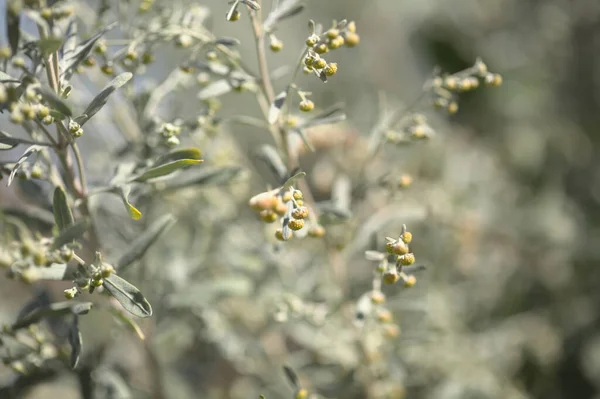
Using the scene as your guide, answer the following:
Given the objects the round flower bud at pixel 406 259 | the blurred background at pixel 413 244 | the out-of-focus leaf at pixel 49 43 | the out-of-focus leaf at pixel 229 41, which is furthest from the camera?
the blurred background at pixel 413 244

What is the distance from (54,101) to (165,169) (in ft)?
0.61

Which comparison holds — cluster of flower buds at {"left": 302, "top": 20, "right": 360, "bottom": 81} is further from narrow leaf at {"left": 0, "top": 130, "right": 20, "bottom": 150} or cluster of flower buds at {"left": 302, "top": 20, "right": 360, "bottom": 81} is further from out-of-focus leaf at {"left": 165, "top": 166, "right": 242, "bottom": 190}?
narrow leaf at {"left": 0, "top": 130, "right": 20, "bottom": 150}

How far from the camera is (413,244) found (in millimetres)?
1712

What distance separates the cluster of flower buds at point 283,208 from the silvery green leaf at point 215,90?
0.22m

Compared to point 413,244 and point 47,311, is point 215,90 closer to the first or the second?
point 47,311

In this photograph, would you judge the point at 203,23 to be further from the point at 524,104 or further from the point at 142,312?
the point at 524,104

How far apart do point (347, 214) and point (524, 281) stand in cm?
109

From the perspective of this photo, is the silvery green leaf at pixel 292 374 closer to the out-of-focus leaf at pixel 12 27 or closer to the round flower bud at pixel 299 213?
the round flower bud at pixel 299 213

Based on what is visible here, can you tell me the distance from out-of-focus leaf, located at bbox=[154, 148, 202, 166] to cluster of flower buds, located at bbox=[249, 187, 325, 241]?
0.12 meters

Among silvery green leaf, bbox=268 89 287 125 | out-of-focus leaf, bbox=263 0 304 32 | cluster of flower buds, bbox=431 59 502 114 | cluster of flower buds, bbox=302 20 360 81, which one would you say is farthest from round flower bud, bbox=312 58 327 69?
cluster of flower buds, bbox=431 59 502 114

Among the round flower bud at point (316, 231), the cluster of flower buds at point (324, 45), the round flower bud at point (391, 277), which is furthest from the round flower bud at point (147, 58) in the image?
the round flower bud at point (391, 277)

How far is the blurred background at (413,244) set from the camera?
1322mm

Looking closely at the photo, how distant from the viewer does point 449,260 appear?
68.7 inches

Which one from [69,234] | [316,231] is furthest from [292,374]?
[69,234]
